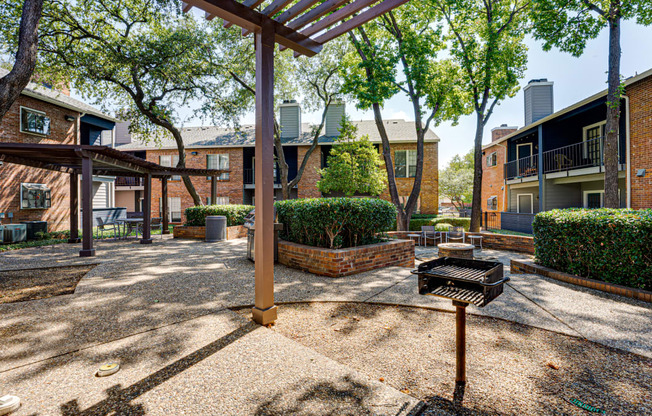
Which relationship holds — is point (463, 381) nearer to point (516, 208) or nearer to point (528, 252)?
point (528, 252)

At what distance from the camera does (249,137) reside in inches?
904

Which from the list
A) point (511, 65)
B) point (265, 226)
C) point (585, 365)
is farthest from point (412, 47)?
point (585, 365)

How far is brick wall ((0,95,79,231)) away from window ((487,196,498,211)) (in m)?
27.1

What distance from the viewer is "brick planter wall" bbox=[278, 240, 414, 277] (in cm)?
566

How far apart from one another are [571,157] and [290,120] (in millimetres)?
17270

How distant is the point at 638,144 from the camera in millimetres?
10477

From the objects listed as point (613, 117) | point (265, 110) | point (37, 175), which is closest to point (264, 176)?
point (265, 110)

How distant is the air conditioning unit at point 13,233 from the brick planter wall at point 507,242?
48.4 feet

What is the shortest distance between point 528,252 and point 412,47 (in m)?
8.59

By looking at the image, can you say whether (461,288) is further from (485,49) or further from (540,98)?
(540,98)

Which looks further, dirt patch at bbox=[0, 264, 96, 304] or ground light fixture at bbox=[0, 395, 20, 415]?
dirt patch at bbox=[0, 264, 96, 304]

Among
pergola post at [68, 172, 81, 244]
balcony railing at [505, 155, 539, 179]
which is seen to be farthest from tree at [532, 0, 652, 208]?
pergola post at [68, 172, 81, 244]

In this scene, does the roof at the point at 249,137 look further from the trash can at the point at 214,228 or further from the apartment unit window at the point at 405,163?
the trash can at the point at 214,228

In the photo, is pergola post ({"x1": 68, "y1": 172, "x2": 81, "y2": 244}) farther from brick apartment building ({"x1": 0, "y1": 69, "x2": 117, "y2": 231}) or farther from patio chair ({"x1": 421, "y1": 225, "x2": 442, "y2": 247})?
patio chair ({"x1": 421, "y1": 225, "x2": 442, "y2": 247})
